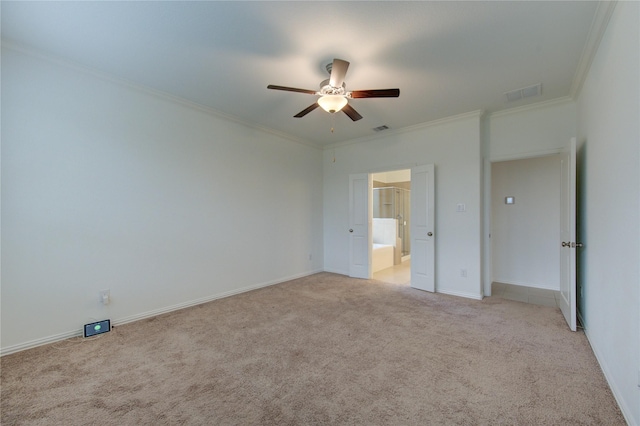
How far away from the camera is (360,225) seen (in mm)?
5152

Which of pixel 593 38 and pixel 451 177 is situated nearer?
pixel 593 38

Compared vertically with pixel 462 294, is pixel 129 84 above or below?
above

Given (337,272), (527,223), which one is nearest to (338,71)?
(337,272)

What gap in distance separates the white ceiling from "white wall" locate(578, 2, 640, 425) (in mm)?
445

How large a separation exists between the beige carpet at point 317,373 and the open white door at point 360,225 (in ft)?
6.16

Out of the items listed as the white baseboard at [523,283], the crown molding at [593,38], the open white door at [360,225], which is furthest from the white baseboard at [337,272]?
the crown molding at [593,38]

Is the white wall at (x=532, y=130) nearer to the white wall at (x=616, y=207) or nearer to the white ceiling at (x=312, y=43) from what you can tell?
the white ceiling at (x=312, y=43)

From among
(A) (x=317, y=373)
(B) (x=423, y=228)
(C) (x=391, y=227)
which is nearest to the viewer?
(A) (x=317, y=373)

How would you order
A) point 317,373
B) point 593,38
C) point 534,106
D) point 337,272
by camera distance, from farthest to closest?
point 337,272, point 534,106, point 593,38, point 317,373

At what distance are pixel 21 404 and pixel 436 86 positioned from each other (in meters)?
4.46

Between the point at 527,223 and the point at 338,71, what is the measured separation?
4.22 m

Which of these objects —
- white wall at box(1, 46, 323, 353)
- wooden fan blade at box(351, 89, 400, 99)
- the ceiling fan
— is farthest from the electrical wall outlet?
wooden fan blade at box(351, 89, 400, 99)

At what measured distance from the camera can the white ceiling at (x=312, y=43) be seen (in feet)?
6.48

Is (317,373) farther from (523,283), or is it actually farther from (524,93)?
(523,283)
